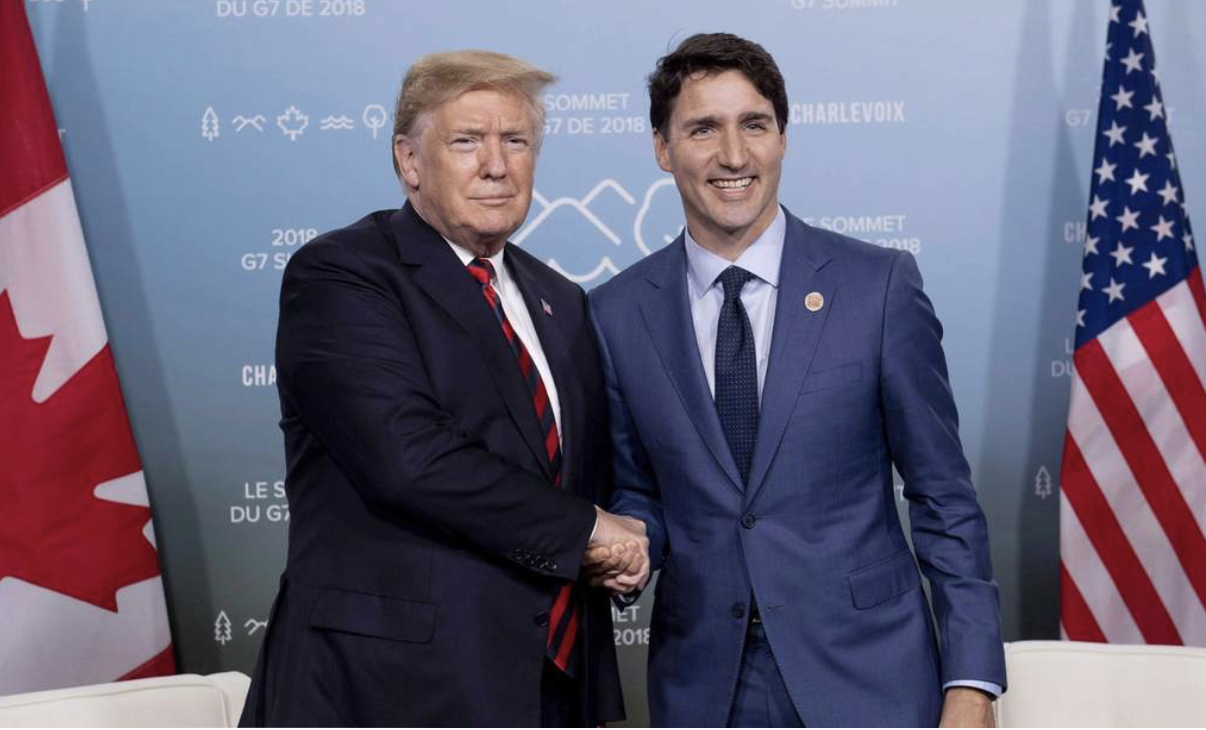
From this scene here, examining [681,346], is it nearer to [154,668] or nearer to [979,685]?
[979,685]

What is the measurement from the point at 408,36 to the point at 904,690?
2449 millimetres

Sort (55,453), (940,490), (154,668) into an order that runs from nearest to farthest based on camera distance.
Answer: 1. (940,490)
2. (55,453)
3. (154,668)

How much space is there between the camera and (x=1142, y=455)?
3754 mm

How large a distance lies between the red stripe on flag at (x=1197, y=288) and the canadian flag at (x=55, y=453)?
9.79 ft

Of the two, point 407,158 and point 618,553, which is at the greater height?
point 407,158

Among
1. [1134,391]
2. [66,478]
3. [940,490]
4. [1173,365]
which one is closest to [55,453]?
[66,478]

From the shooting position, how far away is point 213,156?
154 inches

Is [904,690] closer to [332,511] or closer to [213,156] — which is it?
[332,511]

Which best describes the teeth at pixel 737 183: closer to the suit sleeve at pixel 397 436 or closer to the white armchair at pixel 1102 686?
the suit sleeve at pixel 397 436

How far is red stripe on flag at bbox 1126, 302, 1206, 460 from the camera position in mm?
3725

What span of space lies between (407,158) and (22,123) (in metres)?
1.66

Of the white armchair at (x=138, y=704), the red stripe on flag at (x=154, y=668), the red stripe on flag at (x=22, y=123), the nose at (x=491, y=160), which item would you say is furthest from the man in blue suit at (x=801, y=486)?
the red stripe on flag at (x=22, y=123)

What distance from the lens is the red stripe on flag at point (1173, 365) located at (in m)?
3.72

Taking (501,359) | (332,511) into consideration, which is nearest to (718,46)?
(501,359)
